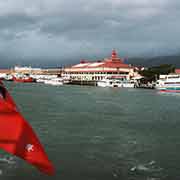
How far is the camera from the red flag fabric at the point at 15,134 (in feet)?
8.62

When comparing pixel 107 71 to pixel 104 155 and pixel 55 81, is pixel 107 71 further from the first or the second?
pixel 104 155

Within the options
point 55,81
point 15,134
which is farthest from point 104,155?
point 55,81

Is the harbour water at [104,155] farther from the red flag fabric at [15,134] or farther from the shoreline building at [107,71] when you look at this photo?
the shoreline building at [107,71]

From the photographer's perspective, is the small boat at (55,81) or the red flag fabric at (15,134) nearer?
the red flag fabric at (15,134)

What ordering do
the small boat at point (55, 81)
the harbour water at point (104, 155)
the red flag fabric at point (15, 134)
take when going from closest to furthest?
the red flag fabric at point (15, 134)
the harbour water at point (104, 155)
the small boat at point (55, 81)

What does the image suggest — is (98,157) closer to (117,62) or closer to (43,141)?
(43,141)

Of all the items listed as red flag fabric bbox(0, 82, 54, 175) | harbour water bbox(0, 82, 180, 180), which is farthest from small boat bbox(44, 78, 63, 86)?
red flag fabric bbox(0, 82, 54, 175)

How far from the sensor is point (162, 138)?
14.0m

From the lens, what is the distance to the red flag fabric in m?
2.63

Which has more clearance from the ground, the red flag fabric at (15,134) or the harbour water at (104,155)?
the red flag fabric at (15,134)

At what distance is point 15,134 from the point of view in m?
2.67

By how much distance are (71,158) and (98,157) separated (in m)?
0.85

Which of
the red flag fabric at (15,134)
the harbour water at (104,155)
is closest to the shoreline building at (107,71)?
the harbour water at (104,155)

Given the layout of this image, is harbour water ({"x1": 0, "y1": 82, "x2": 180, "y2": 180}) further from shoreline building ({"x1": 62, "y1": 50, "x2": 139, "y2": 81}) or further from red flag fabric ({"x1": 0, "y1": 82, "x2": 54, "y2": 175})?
shoreline building ({"x1": 62, "y1": 50, "x2": 139, "y2": 81})
